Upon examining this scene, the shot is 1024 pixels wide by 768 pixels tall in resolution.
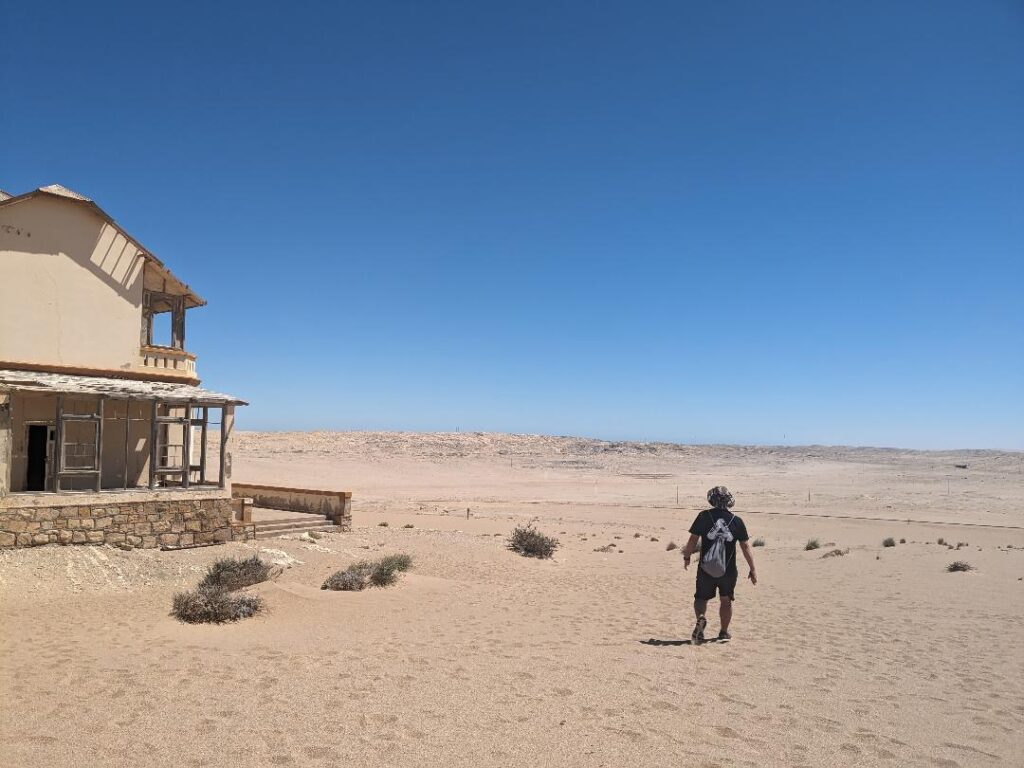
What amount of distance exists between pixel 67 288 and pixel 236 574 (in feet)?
28.9

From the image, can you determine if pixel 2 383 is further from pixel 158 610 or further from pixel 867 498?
pixel 867 498

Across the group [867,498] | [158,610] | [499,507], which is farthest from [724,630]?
[867,498]

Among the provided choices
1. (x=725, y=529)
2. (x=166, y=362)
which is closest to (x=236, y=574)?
(x=725, y=529)

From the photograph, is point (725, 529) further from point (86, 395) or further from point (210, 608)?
point (86, 395)

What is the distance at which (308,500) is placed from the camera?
69.8 ft

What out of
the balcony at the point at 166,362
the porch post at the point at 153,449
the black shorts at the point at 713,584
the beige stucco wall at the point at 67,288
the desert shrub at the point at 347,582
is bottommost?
the desert shrub at the point at 347,582

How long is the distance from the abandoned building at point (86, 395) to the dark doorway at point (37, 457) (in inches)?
0.9

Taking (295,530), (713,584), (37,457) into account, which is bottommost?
(295,530)

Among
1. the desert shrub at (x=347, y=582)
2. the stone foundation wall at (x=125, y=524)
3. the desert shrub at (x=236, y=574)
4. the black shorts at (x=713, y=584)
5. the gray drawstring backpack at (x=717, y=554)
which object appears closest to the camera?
the gray drawstring backpack at (x=717, y=554)

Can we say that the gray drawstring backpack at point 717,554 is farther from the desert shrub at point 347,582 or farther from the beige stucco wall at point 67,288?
the beige stucco wall at point 67,288

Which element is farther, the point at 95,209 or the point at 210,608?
the point at 95,209

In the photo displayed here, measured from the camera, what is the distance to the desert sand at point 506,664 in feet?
19.5

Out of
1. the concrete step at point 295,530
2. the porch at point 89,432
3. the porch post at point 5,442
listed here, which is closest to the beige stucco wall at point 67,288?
the porch at point 89,432

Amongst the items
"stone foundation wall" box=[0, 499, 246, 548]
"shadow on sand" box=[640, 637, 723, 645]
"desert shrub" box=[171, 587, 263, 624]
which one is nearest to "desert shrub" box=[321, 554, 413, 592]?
"desert shrub" box=[171, 587, 263, 624]
